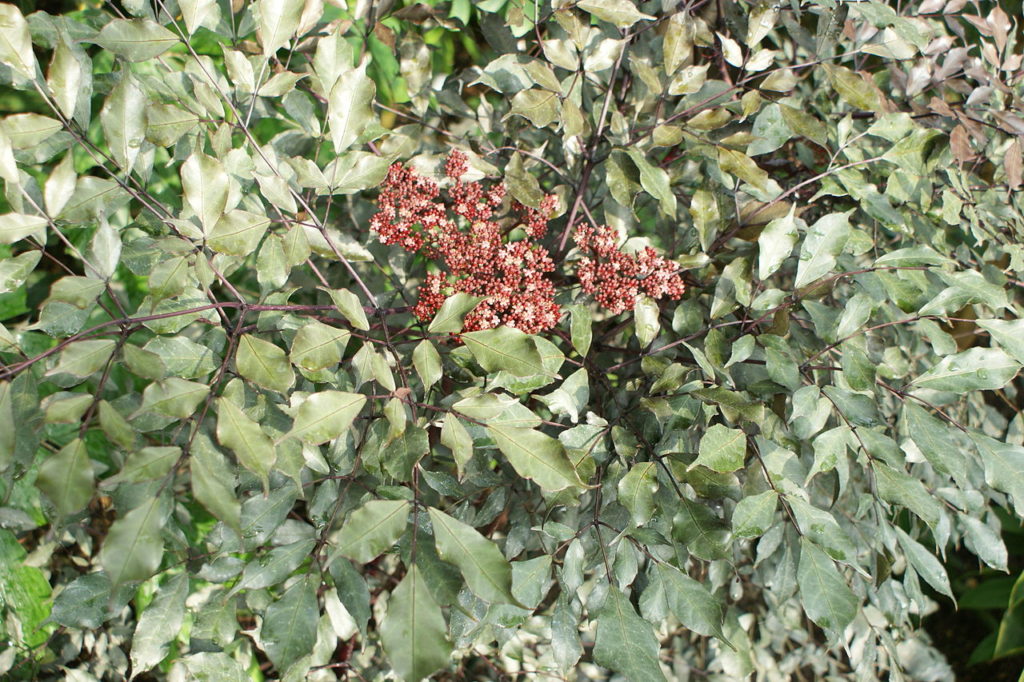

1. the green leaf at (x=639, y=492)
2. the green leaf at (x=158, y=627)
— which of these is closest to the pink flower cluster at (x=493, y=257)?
the green leaf at (x=639, y=492)

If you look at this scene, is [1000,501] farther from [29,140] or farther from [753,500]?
[29,140]

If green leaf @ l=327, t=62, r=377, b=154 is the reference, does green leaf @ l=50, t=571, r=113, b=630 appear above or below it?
below

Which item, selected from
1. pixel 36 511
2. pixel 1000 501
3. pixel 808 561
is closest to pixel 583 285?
pixel 808 561

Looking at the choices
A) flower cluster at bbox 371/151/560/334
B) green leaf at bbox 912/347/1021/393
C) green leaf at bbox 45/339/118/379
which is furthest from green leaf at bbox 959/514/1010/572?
green leaf at bbox 45/339/118/379

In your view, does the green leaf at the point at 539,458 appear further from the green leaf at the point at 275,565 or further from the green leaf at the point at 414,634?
the green leaf at the point at 275,565

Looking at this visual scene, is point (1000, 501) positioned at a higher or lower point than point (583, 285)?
lower

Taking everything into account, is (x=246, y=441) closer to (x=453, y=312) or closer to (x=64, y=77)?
(x=453, y=312)

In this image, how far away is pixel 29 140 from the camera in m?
0.73

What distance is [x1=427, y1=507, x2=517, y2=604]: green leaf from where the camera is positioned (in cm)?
59

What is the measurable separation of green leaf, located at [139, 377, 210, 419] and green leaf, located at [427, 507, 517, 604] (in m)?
0.24

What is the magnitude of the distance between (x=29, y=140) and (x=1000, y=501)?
4.70 feet

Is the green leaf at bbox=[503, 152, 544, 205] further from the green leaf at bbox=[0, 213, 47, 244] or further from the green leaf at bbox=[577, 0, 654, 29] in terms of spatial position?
the green leaf at bbox=[0, 213, 47, 244]

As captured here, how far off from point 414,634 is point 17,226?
534mm

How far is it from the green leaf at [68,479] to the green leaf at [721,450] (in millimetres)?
555
